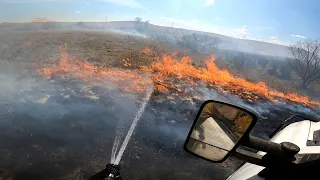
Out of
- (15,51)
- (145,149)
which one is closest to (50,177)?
(145,149)

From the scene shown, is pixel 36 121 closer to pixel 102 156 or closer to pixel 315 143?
pixel 102 156

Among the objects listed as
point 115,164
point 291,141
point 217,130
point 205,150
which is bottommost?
point 115,164

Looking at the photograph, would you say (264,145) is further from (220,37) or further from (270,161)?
(220,37)

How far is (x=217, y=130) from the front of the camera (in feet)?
5.52

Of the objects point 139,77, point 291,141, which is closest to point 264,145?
point 291,141

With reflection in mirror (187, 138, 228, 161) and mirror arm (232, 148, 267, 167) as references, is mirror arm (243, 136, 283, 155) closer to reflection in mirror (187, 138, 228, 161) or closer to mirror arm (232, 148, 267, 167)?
mirror arm (232, 148, 267, 167)

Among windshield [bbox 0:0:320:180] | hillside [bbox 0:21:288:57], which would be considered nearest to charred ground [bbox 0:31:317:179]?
windshield [bbox 0:0:320:180]

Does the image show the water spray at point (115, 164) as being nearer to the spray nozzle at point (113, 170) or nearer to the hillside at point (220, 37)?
the spray nozzle at point (113, 170)

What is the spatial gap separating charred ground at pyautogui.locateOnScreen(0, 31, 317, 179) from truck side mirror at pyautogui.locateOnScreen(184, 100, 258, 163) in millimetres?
5119

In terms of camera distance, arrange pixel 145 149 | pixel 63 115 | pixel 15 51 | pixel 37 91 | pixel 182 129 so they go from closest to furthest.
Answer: pixel 145 149
pixel 63 115
pixel 182 129
pixel 37 91
pixel 15 51

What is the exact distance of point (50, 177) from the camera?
19.4 ft

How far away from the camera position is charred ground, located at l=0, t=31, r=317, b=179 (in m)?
6.52

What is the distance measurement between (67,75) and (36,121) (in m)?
6.68

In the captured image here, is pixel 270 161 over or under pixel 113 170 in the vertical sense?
over
